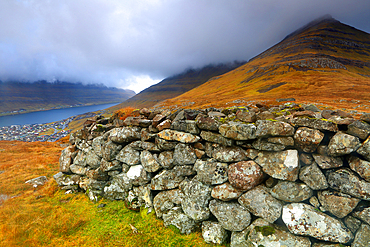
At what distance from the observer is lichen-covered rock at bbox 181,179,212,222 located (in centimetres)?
683

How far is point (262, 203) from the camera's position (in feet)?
19.1

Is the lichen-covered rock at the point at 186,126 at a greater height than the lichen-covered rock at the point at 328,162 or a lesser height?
greater

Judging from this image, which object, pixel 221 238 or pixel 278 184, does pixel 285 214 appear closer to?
pixel 278 184

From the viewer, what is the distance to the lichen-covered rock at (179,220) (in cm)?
696

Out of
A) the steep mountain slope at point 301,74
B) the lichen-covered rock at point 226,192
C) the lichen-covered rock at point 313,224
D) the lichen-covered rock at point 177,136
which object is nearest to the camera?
the lichen-covered rock at point 313,224

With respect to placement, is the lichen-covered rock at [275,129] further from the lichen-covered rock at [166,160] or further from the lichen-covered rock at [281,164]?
the lichen-covered rock at [166,160]

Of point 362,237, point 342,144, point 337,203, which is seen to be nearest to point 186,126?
point 342,144

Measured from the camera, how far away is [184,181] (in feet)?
25.1

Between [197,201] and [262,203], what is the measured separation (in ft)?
9.04

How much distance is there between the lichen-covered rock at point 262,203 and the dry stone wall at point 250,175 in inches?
1.4

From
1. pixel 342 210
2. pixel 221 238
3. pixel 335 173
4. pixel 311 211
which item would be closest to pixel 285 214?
pixel 311 211

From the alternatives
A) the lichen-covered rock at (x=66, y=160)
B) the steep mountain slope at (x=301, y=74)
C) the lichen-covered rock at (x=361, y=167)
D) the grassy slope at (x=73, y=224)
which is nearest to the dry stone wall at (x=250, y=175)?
the lichen-covered rock at (x=361, y=167)

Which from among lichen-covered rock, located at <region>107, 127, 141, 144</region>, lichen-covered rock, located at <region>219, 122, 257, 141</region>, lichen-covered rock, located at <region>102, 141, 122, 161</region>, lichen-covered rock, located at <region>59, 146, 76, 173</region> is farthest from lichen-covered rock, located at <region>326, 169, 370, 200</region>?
lichen-covered rock, located at <region>59, 146, 76, 173</region>

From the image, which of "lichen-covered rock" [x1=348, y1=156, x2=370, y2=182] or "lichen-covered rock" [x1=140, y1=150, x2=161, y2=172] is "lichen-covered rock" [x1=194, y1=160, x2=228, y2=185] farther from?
"lichen-covered rock" [x1=348, y1=156, x2=370, y2=182]
